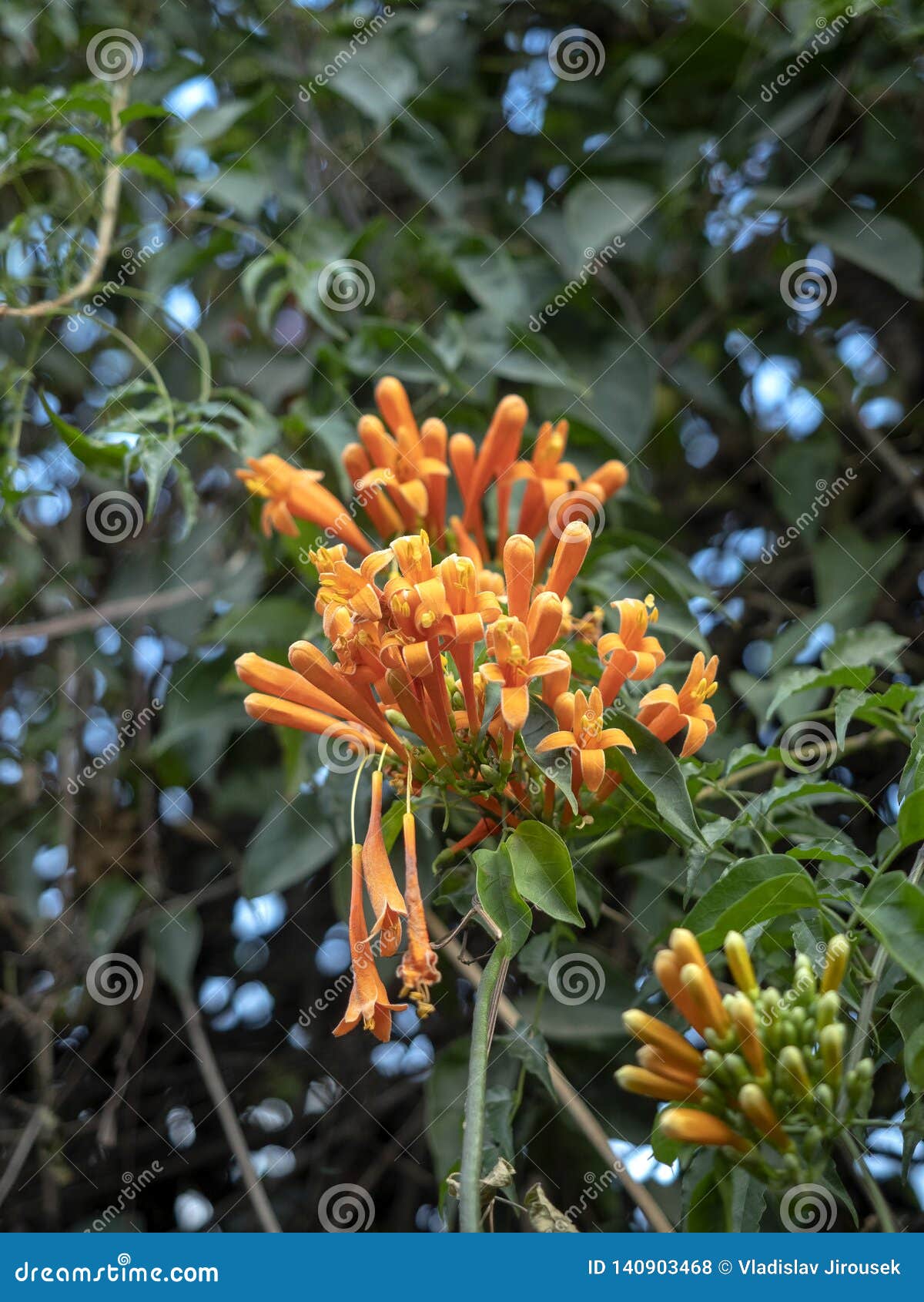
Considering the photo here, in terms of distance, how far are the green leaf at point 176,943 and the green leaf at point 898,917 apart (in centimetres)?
183

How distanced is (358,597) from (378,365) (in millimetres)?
1150

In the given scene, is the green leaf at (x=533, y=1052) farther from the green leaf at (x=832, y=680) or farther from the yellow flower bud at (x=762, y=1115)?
the green leaf at (x=832, y=680)

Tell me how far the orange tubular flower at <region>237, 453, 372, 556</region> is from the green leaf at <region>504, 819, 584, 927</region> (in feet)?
2.48

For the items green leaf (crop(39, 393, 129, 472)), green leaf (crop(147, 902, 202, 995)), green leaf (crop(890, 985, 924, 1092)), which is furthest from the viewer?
green leaf (crop(147, 902, 202, 995))

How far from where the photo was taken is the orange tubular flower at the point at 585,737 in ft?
4.91

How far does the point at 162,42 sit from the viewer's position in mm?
3229

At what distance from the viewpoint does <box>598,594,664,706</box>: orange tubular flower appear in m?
1.58

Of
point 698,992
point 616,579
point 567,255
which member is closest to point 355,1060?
point 616,579

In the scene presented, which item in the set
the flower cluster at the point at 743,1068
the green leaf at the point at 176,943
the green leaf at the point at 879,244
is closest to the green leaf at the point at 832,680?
the flower cluster at the point at 743,1068

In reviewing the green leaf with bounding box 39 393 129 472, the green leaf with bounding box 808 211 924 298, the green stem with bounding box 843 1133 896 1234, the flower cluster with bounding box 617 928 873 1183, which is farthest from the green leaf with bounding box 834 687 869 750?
the green leaf with bounding box 39 393 129 472

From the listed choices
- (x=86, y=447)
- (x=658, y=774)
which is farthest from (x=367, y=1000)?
(x=86, y=447)

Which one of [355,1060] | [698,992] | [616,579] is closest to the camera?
[698,992]

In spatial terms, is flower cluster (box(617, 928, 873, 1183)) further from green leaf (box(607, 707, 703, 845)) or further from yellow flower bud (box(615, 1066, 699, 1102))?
green leaf (box(607, 707, 703, 845))
